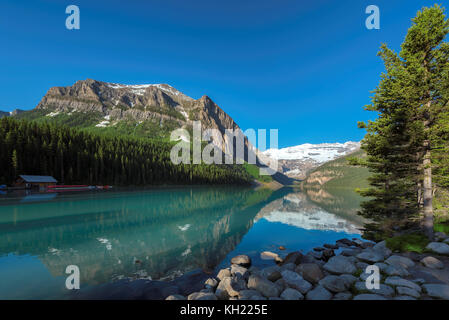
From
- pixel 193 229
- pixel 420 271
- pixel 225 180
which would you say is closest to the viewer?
pixel 420 271

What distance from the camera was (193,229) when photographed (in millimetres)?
27328

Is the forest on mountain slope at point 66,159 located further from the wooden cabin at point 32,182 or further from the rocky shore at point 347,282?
the rocky shore at point 347,282

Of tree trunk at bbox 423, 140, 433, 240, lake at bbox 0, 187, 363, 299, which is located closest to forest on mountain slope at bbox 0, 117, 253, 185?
lake at bbox 0, 187, 363, 299

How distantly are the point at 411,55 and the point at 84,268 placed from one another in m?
29.1

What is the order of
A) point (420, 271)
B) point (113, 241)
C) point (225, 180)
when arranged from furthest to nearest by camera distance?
point (225, 180), point (113, 241), point (420, 271)

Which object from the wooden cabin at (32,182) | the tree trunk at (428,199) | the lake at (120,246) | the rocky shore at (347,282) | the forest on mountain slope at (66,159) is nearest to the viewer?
the rocky shore at (347,282)

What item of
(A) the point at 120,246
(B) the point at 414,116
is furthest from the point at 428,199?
(A) the point at 120,246

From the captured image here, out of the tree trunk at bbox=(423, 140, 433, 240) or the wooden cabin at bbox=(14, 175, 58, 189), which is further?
the wooden cabin at bbox=(14, 175, 58, 189)

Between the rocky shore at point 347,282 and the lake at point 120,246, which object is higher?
the rocky shore at point 347,282

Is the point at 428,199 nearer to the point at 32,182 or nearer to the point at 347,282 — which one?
the point at 347,282

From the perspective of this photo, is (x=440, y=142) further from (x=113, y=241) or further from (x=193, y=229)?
(x=113, y=241)

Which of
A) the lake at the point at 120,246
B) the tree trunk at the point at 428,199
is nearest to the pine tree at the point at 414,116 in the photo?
the tree trunk at the point at 428,199

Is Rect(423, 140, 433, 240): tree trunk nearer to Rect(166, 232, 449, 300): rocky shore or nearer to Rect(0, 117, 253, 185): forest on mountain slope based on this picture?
Rect(166, 232, 449, 300): rocky shore
